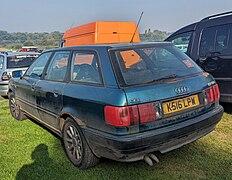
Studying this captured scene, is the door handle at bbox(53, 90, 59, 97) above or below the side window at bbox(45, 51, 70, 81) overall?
below

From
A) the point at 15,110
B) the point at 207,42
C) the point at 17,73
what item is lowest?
the point at 15,110

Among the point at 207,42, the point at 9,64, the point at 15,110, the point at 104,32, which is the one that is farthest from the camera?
the point at 104,32

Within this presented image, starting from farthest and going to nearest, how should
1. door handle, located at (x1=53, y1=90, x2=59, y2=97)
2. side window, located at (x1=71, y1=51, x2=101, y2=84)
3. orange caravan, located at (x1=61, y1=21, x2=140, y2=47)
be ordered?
orange caravan, located at (x1=61, y1=21, x2=140, y2=47)
door handle, located at (x1=53, y1=90, x2=59, y2=97)
side window, located at (x1=71, y1=51, x2=101, y2=84)

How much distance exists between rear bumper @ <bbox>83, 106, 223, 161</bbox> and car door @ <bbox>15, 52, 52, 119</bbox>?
1.78m

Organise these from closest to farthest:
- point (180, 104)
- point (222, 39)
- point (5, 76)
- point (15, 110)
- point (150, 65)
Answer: point (180, 104) → point (150, 65) → point (222, 39) → point (15, 110) → point (5, 76)

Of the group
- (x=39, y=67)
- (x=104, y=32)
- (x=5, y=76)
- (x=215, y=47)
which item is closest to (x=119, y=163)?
(x=39, y=67)

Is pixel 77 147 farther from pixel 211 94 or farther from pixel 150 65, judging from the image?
pixel 211 94

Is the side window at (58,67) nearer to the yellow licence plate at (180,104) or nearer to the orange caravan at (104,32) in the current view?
the yellow licence plate at (180,104)

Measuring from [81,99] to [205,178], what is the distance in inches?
67.7

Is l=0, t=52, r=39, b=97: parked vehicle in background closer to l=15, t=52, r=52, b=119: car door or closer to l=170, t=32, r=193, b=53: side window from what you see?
l=15, t=52, r=52, b=119: car door

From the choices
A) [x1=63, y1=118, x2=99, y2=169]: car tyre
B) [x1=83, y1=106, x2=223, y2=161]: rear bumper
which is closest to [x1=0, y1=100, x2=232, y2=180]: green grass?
[x1=63, y1=118, x2=99, y2=169]: car tyre

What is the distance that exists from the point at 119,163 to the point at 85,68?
135 centimetres

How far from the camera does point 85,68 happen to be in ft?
10.5

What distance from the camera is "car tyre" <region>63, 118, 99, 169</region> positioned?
10.0 ft
